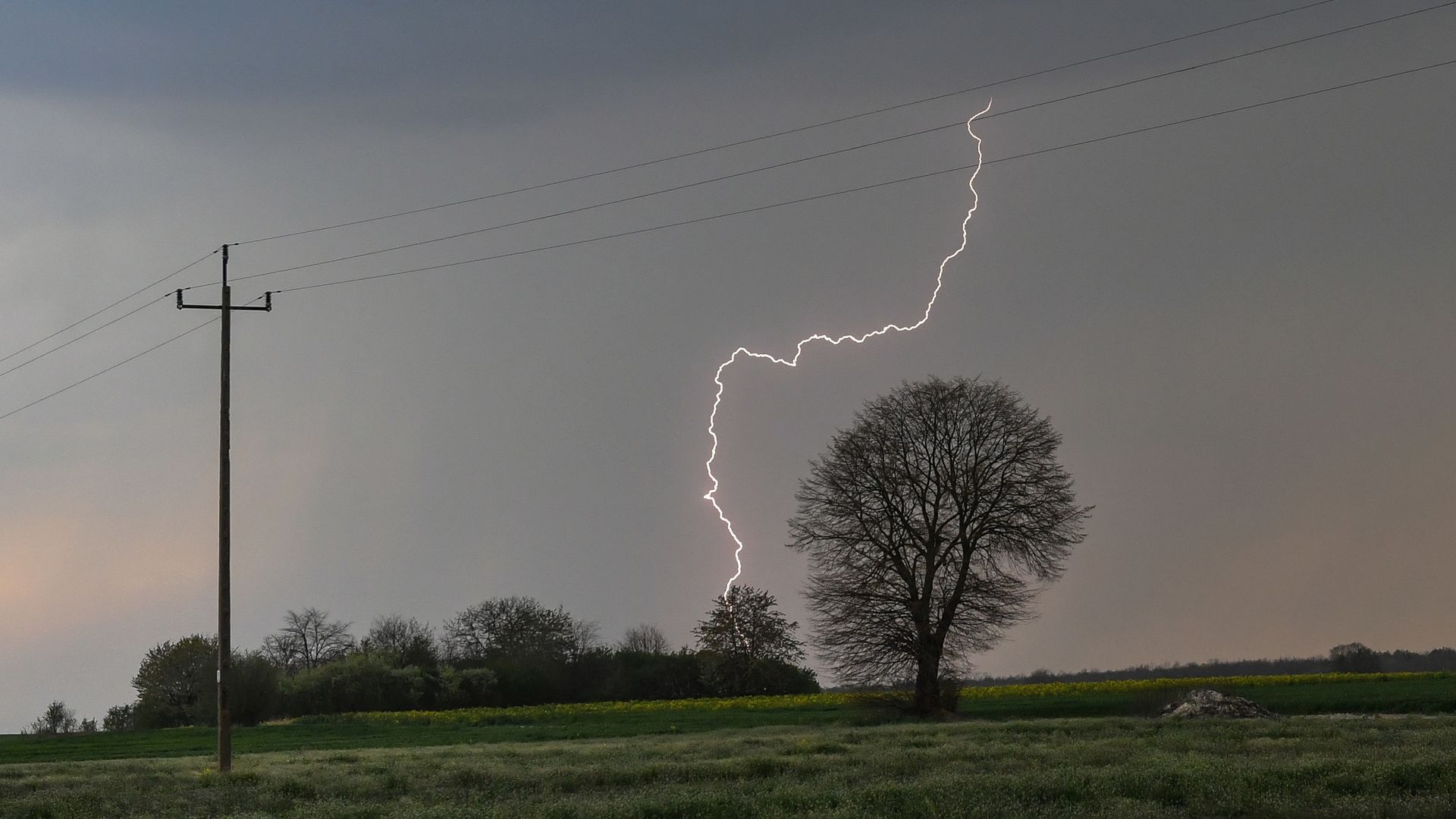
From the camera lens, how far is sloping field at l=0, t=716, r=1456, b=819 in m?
13.9

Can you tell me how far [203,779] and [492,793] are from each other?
8143 millimetres

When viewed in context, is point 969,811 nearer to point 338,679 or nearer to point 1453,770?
point 1453,770

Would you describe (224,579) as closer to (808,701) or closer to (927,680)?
(927,680)

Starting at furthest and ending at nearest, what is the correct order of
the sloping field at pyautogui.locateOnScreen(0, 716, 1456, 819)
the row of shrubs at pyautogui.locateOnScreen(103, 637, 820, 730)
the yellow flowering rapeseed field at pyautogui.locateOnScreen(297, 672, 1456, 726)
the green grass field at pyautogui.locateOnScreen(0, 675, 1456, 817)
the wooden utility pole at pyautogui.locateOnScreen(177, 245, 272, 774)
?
the row of shrubs at pyautogui.locateOnScreen(103, 637, 820, 730)
the yellow flowering rapeseed field at pyautogui.locateOnScreen(297, 672, 1456, 726)
the wooden utility pole at pyautogui.locateOnScreen(177, 245, 272, 774)
the green grass field at pyautogui.locateOnScreen(0, 675, 1456, 817)
the sloping field at pyautogui.locateOnScreen(0, 716, 1456, 819)

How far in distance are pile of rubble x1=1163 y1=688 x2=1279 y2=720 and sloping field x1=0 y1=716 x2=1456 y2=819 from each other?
6.90 feet

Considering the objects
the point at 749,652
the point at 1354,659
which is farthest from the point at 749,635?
the point at 1354,659

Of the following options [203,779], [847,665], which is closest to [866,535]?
[847,665]

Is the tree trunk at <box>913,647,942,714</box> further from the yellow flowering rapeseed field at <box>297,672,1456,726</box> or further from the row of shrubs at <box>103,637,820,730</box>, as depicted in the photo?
the row of shrubs at <box>103,637,820,730</box>

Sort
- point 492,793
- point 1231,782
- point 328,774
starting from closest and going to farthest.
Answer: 1. point 1231,782
2. point 492,793
3. point 328,774

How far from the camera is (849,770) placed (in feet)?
63.8

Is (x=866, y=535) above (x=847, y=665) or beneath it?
above

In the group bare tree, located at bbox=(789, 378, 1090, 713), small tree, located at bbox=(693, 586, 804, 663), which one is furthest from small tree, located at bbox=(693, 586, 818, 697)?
bare tree, located at bbox=(789, 378, 1090, 713)

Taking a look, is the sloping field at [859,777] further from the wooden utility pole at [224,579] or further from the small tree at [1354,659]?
the small tree at [1354,659]

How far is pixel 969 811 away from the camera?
1316cm
